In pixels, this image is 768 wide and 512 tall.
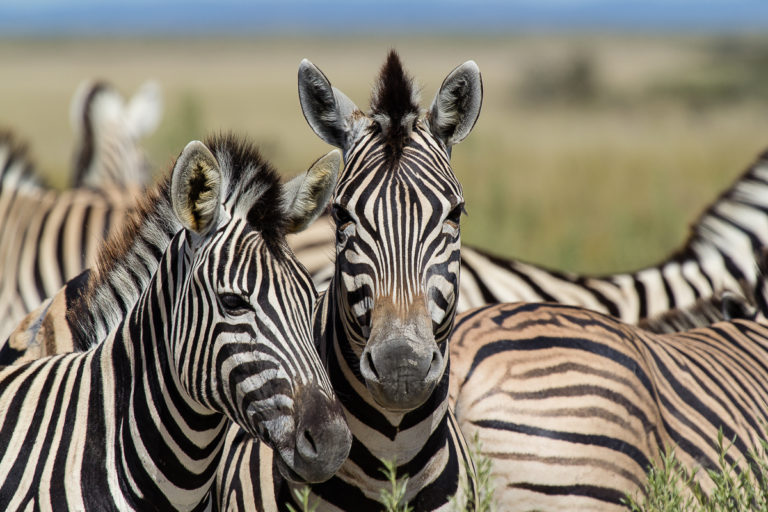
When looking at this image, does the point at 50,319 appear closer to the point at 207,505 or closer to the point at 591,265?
the point at 207,505

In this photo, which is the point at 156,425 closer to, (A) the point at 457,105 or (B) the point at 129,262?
(B) the point at 129,262

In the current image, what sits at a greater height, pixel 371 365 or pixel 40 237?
pixel 40 237

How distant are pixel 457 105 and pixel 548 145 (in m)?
23.3

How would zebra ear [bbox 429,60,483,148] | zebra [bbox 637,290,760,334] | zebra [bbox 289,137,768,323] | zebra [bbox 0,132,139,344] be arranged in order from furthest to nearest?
zebra [bbox 0,132,139,344] < zebra [bbox 289,137,768,323] < zebra [bbox 637,290,760,334] < zebra ear [bbox 429,60,483,148]

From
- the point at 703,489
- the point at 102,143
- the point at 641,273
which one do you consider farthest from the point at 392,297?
the point at 102,143

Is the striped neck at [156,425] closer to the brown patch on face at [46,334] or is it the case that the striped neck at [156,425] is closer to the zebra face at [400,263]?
the zebra face at [400,263]

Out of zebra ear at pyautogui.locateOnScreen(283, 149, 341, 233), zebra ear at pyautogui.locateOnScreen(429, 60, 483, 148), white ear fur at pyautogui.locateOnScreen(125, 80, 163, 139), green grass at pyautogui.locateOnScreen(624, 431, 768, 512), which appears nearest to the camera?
green grass at pyautogui.locateOnScreen(624, 431, 768, 512)

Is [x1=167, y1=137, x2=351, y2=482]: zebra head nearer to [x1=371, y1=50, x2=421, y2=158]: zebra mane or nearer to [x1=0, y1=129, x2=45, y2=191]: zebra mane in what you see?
[x1=371, y1=50, x2=421, y2=158]: zebra mane

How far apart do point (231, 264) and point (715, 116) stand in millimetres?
32053

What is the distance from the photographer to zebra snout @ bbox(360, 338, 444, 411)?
10.5ft

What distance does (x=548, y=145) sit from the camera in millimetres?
26531

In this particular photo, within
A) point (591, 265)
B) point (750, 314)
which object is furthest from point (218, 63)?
point (750, 314)

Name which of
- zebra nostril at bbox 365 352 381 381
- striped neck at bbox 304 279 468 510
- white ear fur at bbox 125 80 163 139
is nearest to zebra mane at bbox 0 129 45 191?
white ear fur at bbox 125 80 163 139

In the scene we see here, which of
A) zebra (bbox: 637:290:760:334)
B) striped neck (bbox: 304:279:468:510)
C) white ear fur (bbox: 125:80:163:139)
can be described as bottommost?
zebra (bbox: 637:290:760:334)
